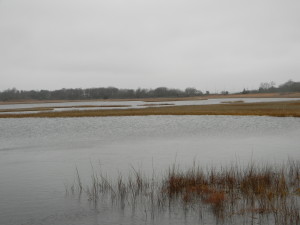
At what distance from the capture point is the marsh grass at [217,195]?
312 inches

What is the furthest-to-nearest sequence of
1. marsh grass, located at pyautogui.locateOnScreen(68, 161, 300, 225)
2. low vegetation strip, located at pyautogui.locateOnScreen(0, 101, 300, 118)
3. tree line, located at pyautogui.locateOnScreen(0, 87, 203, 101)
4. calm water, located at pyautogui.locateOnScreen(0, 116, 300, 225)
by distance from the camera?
1. tree line, located at pyautogui.locateOnScreen(0, 87, 203, 101)
2. low vegetation strip, located at pyautogui.locateOnScreen(0, 101, 300, 118)
3. calm water, located at pyautogui.locateOnScreen(0, 116, 300, 225)
4. marsh grass, located at pyautogui.locateOnScreen(68, 161, 300, 225)

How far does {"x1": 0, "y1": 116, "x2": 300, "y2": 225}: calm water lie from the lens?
841 cm

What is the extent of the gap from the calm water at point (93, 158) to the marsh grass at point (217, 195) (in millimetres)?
599

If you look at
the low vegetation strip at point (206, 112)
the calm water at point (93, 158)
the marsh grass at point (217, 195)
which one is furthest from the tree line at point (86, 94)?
the marsh grass at point (217, 195)

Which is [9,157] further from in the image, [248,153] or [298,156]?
[298,156]

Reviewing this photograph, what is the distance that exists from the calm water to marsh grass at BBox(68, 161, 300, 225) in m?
0.60

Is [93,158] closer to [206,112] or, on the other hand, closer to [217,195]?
[217,195]

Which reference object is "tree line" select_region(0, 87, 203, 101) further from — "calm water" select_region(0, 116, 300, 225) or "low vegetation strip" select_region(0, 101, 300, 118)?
"calm water" select_region(0, 116, 300, 225)

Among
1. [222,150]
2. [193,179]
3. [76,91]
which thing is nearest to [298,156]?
[222,150]

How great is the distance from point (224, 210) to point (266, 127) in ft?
72.0

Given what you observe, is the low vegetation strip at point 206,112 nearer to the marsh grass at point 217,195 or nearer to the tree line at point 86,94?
the marsh grass at point 217,195

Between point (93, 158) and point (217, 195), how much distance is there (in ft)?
29.7

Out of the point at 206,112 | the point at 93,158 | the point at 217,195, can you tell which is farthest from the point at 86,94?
the point at 217,195

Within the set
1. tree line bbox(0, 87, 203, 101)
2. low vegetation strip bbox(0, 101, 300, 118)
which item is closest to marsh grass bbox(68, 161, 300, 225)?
low vegetation strip bbox(0, 101, 300, 118)
